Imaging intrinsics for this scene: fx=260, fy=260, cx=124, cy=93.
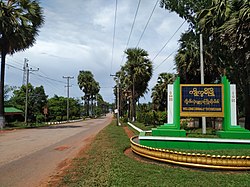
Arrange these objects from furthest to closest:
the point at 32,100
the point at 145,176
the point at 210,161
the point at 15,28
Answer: the point at 32,100, the point at 15,28, the point at 210,161, the point at 145,176

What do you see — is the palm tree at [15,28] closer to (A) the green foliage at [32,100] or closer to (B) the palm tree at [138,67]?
(B) the palm tree at [138,67]

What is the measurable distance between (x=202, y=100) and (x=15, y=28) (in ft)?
71.5

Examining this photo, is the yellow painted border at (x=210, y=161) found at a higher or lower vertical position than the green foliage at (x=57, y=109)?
lower

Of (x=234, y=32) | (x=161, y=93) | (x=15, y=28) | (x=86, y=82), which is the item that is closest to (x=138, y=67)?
(x=161, y=93)

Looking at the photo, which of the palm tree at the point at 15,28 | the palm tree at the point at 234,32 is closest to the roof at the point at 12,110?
the palm tree at the point at 15,28

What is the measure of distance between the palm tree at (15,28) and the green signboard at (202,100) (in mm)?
20800

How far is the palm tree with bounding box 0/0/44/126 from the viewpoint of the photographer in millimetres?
25641

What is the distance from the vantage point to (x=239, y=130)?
1064 centimetres

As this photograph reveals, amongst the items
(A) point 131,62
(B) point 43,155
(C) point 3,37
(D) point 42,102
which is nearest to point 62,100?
(D) point 42,102

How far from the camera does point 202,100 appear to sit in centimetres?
1135

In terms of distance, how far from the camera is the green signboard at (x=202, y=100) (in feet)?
36.8

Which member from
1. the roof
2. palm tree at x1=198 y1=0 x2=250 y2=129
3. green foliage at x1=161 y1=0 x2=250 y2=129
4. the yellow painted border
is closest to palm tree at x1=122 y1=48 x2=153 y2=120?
green foliage at x1=161 y1=0 x2=250 y2=129

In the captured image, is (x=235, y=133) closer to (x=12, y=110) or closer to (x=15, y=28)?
(x=15, y=28)

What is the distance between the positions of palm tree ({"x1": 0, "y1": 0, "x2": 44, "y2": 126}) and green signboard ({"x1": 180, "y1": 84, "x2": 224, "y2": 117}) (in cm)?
2080
